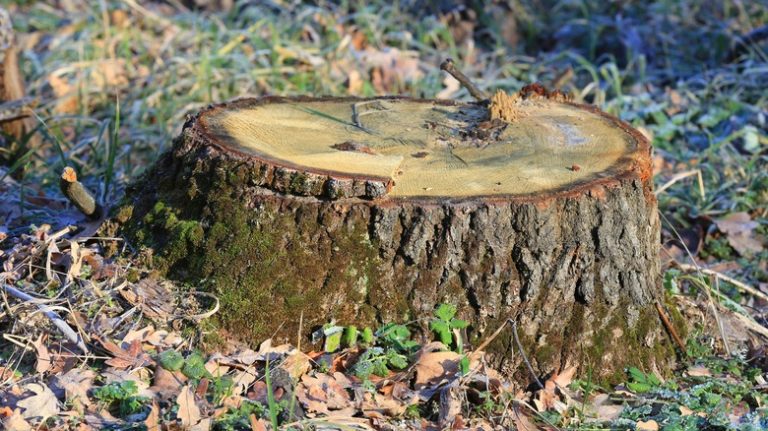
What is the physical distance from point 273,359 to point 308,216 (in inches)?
19.0

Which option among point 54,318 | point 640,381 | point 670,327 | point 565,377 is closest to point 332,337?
point 565,377

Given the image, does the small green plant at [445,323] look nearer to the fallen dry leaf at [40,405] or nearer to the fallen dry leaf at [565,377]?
the fallen dry leaf at [565,377]

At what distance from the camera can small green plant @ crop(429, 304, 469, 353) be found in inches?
119

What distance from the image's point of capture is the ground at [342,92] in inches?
115

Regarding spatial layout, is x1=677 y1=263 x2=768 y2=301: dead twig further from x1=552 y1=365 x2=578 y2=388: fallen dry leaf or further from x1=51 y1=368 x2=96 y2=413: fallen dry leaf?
x1=51 y1=368 x2=96 y2=413: fallen dry leaf

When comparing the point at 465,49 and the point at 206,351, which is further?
the point at 465,49

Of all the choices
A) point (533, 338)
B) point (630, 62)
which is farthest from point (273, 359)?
point (630, 62)

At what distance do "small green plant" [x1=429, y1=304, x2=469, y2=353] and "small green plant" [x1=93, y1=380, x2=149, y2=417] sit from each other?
3.07 ft

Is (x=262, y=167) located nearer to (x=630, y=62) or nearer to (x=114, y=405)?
(x=114, y=405)

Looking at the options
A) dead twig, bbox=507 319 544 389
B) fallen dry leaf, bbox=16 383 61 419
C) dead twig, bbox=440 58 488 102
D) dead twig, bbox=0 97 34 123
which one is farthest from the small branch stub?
dead twig, bbox=507 319 544 389

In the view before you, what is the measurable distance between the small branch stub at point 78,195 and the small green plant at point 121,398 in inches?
34.3

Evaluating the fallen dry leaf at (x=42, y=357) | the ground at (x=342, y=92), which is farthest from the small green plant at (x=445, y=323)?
the fallen dry leaf at (x=42, y=357)

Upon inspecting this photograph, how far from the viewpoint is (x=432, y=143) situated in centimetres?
351

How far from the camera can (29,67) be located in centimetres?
623
